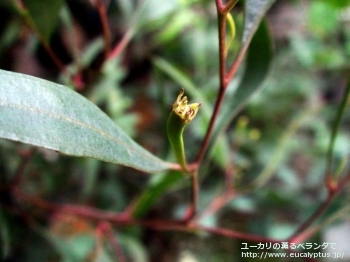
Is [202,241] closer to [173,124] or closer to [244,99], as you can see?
[244,99]

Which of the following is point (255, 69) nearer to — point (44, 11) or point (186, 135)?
point (44, 11)

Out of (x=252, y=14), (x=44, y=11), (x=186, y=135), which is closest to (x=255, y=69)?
(x=252, y=14)

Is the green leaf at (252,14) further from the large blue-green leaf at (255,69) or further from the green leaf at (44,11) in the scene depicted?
the green leaf at (44,11)

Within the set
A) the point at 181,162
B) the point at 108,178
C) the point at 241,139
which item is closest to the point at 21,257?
the point at 108,178

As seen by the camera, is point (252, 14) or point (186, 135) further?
point (186, 135)

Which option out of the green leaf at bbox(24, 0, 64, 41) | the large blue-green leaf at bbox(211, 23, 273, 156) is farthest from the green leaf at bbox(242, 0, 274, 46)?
the green leaf at bbox(24, 0, 64, 41)

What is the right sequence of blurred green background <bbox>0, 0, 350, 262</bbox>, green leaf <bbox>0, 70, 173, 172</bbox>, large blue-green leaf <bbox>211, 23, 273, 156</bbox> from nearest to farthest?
1. green leaf <bbox>0, 70, 173, 172</bbox>
2. large blue-green leaf <bbox>211, 23, 273, 156</bbox>
3. blurred green background <bbox>0, 0, 350, 262</bbox>

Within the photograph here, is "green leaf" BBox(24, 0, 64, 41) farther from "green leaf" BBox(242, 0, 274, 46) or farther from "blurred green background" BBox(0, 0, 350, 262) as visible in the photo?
"green leaf" BBox(242, 0, 274, 46)
